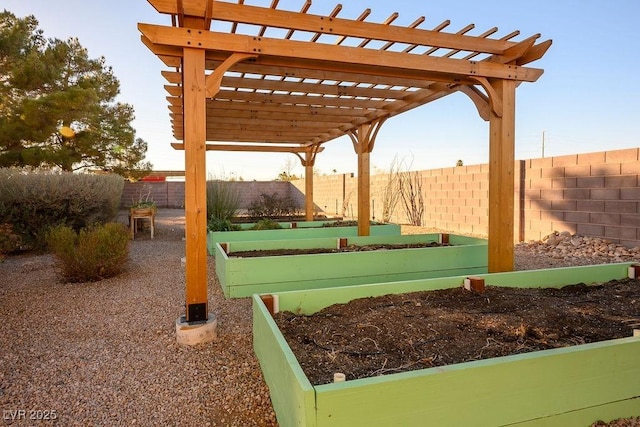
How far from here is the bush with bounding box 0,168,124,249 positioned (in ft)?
20.0

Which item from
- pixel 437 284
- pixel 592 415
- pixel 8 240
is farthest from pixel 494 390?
pixel 8 240

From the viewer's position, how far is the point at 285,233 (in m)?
6.13

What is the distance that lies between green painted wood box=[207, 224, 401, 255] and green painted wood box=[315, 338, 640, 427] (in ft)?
15.2

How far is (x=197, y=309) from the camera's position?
2697 mm

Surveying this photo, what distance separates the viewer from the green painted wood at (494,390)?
126 centimetres

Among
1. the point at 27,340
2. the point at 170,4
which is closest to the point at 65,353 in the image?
the point at 27,340

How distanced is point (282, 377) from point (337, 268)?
2.16 meters

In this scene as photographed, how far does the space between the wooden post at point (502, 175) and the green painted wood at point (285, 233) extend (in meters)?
2.98

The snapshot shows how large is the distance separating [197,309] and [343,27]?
2326 mm

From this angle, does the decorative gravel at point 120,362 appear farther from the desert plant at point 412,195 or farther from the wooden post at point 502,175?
the desert plant at point 412,195

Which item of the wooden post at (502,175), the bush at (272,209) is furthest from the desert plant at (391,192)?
the wooden post at (502,175)

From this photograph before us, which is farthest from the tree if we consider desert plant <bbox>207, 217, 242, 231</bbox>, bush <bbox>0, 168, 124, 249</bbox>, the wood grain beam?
the wood grain beam

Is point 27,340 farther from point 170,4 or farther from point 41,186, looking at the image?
point 41,186

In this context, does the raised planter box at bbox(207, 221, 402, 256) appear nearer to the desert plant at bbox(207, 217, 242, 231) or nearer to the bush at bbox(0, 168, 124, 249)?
the desert plant at bbox(207, 217, 242, 231)
